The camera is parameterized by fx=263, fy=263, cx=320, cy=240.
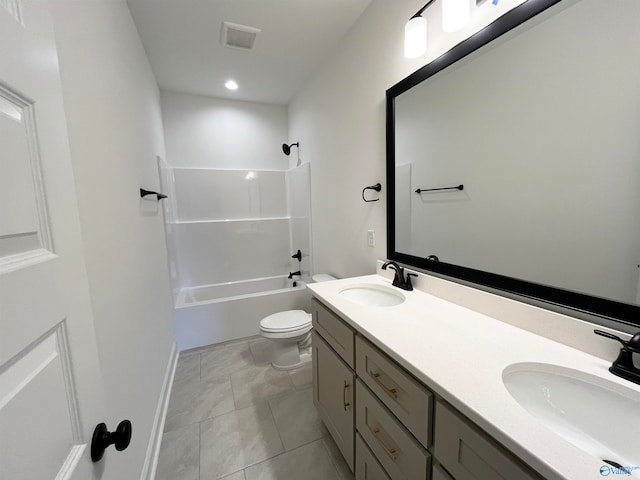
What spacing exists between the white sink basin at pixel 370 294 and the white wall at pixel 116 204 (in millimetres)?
1054

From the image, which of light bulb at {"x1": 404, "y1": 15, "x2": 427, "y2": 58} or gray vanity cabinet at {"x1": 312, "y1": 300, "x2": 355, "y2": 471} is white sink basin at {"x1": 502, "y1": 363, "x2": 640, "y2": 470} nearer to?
gray vanity cabinet at {"x1": 312, "y1": 300, "x2": 355, "y2": 471}

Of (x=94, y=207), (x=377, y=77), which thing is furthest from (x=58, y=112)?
(x=377, y=77)

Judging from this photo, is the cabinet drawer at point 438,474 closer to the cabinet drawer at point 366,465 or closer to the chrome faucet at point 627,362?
the cabinet drawer at point 366,465

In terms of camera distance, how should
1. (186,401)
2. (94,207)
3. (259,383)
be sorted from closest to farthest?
1. (94,207)
2. (186,401)
3. (259,383)

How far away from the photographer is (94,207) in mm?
924

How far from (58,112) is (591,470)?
3.69ft

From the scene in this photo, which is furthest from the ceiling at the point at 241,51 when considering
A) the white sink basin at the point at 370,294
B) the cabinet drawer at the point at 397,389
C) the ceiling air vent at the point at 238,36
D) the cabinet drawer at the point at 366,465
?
the cabinet drawer at the point at 366,465

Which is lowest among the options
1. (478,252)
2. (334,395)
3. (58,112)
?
(334,395)

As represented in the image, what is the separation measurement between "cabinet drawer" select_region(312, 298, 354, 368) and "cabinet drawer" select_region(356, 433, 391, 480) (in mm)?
326

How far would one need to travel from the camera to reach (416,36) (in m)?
1.26

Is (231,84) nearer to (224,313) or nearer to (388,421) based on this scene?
(224,313)

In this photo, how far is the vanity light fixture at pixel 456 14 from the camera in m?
1.08

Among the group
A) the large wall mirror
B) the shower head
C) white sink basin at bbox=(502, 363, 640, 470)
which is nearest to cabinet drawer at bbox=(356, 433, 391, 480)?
white sink basin at bbox=(502, 363, 640, 470)

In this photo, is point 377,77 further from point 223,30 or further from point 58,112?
point 58,112
